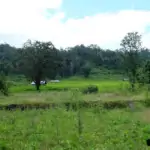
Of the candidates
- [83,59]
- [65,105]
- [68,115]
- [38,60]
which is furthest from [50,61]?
[83,59]

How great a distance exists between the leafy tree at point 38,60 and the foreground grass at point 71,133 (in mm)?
29291

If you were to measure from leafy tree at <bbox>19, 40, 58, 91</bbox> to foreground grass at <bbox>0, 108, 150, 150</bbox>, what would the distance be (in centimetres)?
2929

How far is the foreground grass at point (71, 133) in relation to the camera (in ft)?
39.0

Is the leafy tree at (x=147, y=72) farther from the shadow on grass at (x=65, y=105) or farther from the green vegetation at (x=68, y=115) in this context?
the shadow on grass at (x=65, y=105)

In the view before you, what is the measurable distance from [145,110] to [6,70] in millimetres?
49929

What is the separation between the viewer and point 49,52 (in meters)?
51.4

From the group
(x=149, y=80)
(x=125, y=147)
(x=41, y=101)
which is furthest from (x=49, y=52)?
(x=125, y=147)

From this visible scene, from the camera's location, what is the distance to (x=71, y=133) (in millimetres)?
14156

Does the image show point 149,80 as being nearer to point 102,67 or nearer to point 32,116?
point 32,116

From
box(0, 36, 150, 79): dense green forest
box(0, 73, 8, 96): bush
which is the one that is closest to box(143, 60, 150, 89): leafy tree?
box(0, 73, 8, 96): bush

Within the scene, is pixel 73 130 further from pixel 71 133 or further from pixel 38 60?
pixel 38 60

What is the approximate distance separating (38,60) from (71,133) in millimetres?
36607

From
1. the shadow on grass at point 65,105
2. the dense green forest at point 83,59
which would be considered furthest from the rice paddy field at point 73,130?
the dense green forest at point 83,59

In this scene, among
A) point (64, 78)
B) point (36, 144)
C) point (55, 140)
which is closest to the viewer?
point (36, 144)
